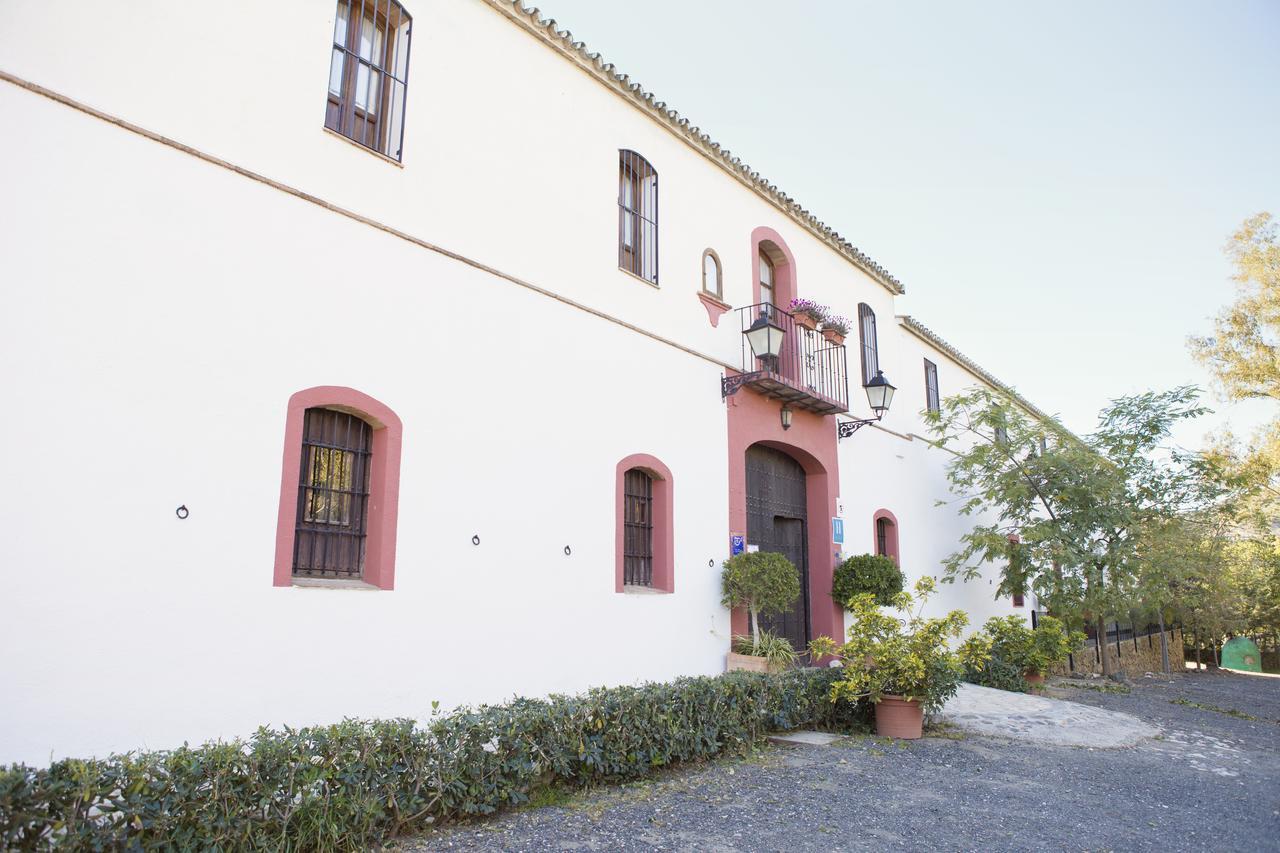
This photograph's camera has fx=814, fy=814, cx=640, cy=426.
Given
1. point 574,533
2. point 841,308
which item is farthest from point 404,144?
point 841,308

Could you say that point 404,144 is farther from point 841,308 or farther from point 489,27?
point 841,308

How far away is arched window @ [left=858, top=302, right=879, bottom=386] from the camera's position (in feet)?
45.3

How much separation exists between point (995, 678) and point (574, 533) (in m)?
7.34

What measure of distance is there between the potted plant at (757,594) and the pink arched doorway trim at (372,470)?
4.30 meters

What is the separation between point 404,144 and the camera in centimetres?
669

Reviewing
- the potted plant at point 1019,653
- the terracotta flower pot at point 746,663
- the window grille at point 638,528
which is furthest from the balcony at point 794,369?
the potted plant at point 1019,653

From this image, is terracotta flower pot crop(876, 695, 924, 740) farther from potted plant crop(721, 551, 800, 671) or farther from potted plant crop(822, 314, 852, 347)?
potted plant crop(822, 314, 852, 347)

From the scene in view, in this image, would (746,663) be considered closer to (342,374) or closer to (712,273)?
(712,273)

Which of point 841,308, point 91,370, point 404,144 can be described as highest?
point 841,308

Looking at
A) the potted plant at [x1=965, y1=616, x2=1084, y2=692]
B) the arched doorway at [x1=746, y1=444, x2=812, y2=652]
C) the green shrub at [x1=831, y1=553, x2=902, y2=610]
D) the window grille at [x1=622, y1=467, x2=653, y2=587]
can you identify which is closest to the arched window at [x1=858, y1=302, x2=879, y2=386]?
the arched doorway at [x1=746, y1=444, x2=812, y2=652]

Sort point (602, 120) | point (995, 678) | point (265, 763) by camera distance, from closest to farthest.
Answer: point (265, 763) → point (602, 120) → point (995, 678)

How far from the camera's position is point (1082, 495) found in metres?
13.8

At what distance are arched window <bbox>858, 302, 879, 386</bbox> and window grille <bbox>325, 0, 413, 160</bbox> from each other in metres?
9.00

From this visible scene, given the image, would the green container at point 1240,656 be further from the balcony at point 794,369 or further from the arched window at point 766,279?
the arched window at point 766,279
